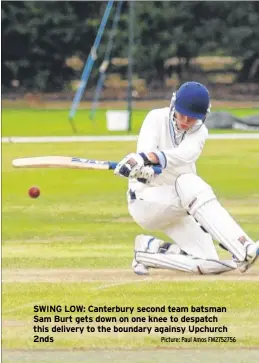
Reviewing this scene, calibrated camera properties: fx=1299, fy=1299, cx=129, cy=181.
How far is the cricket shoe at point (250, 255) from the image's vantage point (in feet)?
29.3

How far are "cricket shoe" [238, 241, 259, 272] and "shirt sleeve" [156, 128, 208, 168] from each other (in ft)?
2.48

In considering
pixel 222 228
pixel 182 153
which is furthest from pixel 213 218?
pixel 182 153

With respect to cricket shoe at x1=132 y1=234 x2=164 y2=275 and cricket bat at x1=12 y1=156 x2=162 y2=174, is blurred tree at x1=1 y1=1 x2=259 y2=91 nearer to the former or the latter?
cricket bat at x1=12 y1=156 x2=162 y2=174

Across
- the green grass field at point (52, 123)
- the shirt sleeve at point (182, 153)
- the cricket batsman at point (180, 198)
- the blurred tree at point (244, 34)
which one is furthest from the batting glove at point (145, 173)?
the blurred tree at point (244, 34)

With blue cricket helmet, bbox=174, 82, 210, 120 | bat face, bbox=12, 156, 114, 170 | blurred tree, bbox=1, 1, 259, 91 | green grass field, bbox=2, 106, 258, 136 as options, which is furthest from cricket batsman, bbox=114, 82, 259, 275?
blurred tree, bbox=1, 1, 259, 91

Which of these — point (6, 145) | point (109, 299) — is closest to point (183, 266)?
point (109, 299)

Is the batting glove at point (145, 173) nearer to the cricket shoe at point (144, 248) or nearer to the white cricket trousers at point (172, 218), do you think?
the white cricket trousers at point (172, 218)

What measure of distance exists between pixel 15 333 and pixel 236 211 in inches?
260

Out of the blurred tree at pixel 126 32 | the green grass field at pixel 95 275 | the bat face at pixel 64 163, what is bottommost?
the blurred tree at pixel 126 32

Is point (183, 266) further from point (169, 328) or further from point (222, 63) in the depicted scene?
point (222, 63)

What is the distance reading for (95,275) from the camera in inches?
376

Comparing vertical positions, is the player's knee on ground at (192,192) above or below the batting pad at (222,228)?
above

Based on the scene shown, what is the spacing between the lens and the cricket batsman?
8961mm

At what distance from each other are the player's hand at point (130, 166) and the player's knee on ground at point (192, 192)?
1.24 ft
